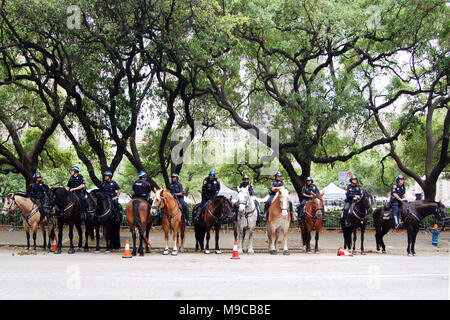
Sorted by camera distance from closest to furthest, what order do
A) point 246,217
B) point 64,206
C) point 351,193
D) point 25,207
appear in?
1. point 64,206
2. point 25,207
3. point 246,217
4. point 351,193

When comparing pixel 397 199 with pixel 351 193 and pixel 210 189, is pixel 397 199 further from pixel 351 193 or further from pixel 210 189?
pixel 210 189

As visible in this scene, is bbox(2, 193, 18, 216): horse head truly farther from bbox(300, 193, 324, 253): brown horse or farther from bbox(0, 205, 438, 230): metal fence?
bbox(0, 205, 438, 230): metal fence

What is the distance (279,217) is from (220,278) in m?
7.09

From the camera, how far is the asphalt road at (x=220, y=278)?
8.54 metres

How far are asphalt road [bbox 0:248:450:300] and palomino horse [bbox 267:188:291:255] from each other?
7.08 ft

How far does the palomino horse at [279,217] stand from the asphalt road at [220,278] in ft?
7.08

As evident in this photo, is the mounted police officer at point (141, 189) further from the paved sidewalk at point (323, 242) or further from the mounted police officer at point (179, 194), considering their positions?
the paved sidewalk at point (323, 242)

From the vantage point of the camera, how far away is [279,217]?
17344 mm

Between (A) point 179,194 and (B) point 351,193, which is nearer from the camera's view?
(A) point 179,194

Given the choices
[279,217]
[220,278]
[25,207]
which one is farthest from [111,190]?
[220,278]

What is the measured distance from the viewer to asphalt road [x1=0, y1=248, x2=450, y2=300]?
8539 mm
